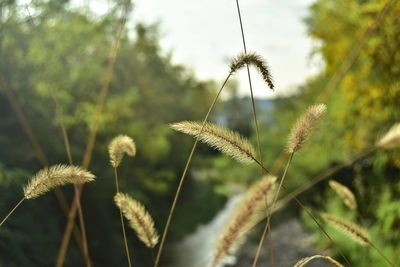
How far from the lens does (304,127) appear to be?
185cm

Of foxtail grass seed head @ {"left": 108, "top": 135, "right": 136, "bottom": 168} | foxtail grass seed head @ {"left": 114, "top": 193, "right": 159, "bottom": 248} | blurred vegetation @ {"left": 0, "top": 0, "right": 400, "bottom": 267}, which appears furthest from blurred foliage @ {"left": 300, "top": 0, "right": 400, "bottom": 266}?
foxtail grass seed head @ {"left": 114, "top": 193, "right": 159, "bottom": 248}

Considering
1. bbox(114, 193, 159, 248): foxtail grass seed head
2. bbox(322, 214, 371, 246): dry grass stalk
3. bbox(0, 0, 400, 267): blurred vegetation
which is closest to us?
bbox(114, 193, 159, 248): foxtail grass seed head

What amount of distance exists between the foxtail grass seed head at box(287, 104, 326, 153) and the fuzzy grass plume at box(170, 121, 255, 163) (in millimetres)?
135

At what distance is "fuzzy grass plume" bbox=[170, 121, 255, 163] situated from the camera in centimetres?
183

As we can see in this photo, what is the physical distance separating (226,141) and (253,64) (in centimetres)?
26

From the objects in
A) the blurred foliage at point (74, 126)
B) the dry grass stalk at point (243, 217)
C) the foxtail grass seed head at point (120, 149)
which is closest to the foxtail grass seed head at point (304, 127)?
the dry grass stalk at point (243, 217)

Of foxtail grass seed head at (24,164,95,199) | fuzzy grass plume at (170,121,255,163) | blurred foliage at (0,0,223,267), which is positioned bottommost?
fuzzy grass plume at (170,121,255,163)

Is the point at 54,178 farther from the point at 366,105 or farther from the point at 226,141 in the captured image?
the point at 366,105

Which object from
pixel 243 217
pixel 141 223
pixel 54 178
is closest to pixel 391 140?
pixel 243 217

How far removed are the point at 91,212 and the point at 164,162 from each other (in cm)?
962

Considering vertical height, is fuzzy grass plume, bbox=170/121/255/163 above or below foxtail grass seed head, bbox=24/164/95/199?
below

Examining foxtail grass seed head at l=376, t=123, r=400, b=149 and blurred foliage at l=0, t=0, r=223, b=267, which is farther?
blurred foliage at l=0, t=0, r=223, b=267

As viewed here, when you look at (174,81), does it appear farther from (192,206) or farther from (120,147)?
(120,147)

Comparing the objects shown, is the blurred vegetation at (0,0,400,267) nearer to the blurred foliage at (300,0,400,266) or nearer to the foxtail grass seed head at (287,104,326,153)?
the blurred foliage at (300,0,400,266)
